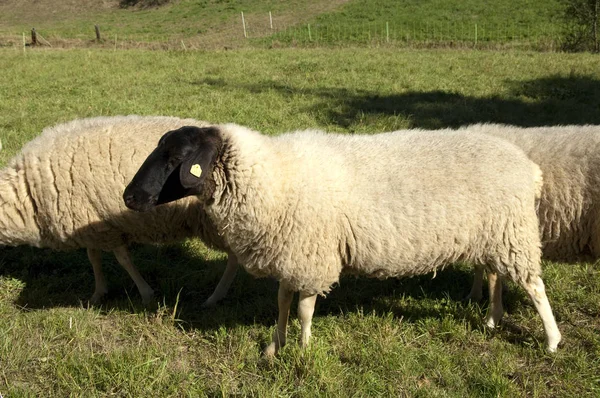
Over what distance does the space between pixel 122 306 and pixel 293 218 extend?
174 centimetres

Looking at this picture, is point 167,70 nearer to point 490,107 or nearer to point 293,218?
point 490,107

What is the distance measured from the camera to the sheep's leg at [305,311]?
3.05m

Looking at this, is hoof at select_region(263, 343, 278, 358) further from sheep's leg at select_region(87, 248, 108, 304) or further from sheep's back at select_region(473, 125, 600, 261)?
sheep's back at select_region(473, 125, 600, 261)

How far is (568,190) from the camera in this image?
308 centimetres

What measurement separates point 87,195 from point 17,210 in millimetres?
609

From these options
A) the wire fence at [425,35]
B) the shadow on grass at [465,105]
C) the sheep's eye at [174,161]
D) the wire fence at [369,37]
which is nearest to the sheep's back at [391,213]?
the sheep's eye at [174,161]

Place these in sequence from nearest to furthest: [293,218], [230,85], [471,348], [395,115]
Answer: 1. [293,218]
2. [471,348]
3. [395,115]
4. [230,85]

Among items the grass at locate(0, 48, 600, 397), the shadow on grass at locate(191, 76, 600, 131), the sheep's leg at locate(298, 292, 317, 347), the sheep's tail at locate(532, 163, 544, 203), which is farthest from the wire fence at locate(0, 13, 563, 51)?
the sheep's leg at locate(298, 292, 317, 347)

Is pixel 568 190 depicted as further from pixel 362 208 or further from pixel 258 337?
pixel 258 337

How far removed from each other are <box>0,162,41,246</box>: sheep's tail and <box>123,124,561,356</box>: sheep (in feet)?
5.64

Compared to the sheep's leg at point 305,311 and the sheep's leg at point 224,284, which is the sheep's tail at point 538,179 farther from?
the sheep's leg at point 224,284

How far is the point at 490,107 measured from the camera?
27.5ft

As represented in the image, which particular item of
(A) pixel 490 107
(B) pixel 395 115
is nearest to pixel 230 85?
(B) pixel 395 115

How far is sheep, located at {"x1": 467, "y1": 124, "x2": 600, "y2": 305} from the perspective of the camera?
3064 millimetres
